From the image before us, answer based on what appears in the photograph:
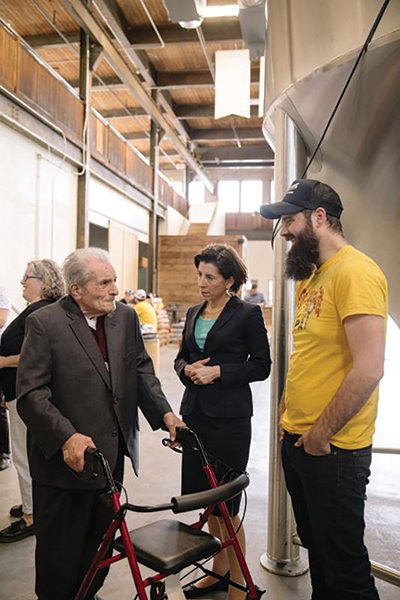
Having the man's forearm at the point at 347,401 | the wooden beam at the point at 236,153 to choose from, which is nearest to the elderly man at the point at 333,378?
the man's forearm at the point at 347,401

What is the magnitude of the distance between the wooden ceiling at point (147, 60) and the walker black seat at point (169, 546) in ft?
30.7

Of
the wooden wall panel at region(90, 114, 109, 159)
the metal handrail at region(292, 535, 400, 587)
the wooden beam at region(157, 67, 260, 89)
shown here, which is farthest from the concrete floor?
the wooden beam at region(157, 67, 260, 89)

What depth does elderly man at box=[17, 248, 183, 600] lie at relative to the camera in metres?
1.90

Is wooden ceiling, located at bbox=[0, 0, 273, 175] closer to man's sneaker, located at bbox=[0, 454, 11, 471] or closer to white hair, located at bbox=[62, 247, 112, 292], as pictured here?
man's sneaker, located at bbox=[0, 454, 11, 471]

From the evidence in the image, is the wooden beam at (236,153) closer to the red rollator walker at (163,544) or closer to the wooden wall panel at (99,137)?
the wooden wall panel at (99,137)

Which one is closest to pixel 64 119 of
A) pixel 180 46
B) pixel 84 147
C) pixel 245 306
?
pixel 84 147

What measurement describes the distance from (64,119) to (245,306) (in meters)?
7.80

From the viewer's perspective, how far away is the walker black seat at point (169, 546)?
1621 mm

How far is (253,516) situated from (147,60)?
1207cm

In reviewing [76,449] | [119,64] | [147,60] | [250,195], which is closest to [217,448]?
[76,449]

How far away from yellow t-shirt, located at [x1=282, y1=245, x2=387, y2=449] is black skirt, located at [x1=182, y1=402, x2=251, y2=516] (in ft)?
1.79

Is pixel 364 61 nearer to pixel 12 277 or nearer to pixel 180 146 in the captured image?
pixel 12 277

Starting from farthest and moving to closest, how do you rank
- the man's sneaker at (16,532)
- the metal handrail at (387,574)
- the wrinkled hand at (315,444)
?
the man's sneaker at (16,532) < the metal handrail at (387,574) < the wrinkled hand at (315,444)

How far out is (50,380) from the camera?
76.7 inches
